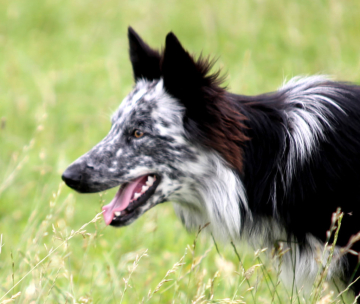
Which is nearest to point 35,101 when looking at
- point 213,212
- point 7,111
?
point 7,111

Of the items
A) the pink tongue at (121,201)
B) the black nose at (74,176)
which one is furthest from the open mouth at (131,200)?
the black nose at (74,176)

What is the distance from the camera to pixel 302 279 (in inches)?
116

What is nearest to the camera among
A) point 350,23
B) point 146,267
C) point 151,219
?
point 151,219

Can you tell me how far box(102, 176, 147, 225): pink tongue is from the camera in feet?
9.60

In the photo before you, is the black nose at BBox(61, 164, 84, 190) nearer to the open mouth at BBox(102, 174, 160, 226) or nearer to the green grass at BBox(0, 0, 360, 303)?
the open mouth at BBox(102, 174, 160, 226)

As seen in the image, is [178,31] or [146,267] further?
[178,31]

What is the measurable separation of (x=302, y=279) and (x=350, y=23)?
6007 mm

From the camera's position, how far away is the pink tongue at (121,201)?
9.60 ft

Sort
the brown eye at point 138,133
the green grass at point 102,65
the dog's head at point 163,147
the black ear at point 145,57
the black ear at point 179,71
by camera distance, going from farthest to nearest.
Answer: the green grass at point 102,65
the black ear at point 145,57
the brown eye at point 138,133
the dog's head at point 163,147
the black ear at point 179,71

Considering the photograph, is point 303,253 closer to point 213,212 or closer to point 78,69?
point 213,212

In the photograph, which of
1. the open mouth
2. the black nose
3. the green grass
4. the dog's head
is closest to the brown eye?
the dog's head

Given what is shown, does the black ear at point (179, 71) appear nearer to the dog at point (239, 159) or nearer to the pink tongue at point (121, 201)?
the dog at point (239, 159)

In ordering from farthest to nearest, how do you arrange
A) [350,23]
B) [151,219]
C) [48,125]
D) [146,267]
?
[350,23] → [48,125] → [146,267] → [151,219]

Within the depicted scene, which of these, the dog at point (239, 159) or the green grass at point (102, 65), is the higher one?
the green grass at point (102, 65)
